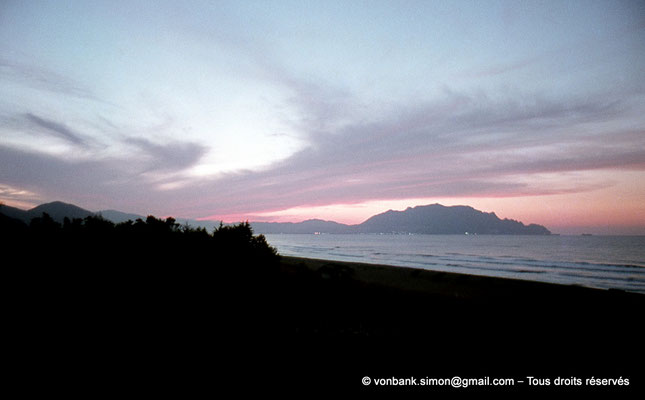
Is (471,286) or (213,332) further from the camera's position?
(471,286)

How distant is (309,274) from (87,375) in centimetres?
935

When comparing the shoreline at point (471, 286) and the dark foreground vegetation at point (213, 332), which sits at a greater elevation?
the dark foreground vegetation at point (213, 332)

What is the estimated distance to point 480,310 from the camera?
1127 centimetres

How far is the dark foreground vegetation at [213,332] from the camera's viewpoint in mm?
5211

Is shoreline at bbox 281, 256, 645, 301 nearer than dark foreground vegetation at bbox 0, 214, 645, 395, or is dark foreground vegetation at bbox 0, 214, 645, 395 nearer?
dark foreground vegetation at bbox 0, 214, 645, 395

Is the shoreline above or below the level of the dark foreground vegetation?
below

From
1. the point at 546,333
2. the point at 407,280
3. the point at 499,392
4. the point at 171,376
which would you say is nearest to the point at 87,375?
the point at 171,376

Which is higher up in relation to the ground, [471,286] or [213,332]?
[213,332]

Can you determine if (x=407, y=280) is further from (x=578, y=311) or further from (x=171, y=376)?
(x=171, y=376)

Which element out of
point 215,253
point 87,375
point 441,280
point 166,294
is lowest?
point 441,280

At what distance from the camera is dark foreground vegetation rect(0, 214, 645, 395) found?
5.21m

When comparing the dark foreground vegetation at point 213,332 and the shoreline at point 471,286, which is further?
the shoreline at point 471,286

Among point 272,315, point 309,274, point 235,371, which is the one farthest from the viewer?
point 309,274

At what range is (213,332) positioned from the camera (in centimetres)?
629
